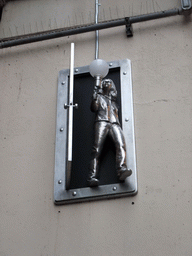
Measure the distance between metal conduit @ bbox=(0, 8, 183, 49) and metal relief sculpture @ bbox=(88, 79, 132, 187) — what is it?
0.44m

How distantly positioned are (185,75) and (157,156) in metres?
0.51

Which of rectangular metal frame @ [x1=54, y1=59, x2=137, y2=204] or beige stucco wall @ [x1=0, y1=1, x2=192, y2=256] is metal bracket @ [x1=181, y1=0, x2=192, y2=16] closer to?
beige stucco wall @ [x1=0, y1=1, x2=192, y2=256]

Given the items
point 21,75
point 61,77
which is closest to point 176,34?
point 61,77

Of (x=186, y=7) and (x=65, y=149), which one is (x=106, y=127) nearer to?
(x=65, y=149)

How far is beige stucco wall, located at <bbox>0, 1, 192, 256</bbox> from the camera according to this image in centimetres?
244

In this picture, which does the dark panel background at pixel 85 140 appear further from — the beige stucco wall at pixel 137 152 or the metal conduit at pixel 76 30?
the metal conduit at pixel 76 30

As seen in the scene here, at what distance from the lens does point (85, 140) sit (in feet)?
9.10

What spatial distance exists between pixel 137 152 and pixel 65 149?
1.24 ft

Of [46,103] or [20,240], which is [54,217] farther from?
[46,103]

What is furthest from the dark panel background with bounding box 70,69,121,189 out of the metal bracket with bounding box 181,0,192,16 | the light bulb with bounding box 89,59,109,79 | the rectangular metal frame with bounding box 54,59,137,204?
the metal bracket with bounding box 181,0,192,16

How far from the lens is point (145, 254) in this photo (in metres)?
2.35

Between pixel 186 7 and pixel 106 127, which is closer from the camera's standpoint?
pixel 106 127

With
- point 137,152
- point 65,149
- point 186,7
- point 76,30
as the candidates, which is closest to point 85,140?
point 65,149

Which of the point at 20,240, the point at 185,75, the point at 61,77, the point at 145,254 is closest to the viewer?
the point at 145,254
